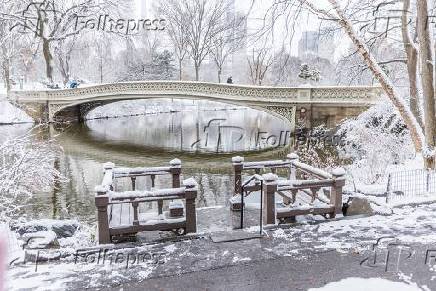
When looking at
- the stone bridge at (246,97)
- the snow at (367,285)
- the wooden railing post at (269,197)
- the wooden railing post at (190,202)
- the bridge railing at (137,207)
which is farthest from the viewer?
the stone bridge at (246,97)

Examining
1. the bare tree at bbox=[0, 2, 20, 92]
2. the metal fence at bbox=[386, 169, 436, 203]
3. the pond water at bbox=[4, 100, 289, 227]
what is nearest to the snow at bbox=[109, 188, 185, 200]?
the metal fence at bbox=[386, 169, 436, 203]

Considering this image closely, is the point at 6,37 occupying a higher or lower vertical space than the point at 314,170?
higher

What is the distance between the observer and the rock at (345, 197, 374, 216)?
25.7ft

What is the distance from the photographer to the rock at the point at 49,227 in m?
8.85

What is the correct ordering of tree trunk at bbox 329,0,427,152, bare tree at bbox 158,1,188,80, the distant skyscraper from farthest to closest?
1. bare tree at bbox 158,1,188,80
2. the distant skyscraper
3. tree trunk at bbox 329,0,427,152

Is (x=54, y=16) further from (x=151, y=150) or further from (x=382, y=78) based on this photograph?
(x=382, y=78)

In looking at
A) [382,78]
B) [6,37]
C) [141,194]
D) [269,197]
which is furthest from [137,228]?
[6,37]

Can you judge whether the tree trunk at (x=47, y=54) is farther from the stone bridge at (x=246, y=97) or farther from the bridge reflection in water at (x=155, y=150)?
the bridge reflection in water at (x=155, y=150)

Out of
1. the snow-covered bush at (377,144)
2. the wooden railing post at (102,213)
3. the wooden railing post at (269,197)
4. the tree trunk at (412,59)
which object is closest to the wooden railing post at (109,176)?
the wooden railing post at (102,213)

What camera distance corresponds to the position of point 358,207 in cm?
795

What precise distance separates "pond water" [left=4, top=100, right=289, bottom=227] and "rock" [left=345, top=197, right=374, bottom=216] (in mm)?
6472

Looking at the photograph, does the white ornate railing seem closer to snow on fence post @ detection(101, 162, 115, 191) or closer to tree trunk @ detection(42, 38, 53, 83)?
tree trunk @ detection(42, 38, 53, 83)

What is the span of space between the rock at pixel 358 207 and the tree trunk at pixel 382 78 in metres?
3.97

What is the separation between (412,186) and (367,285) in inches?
195
